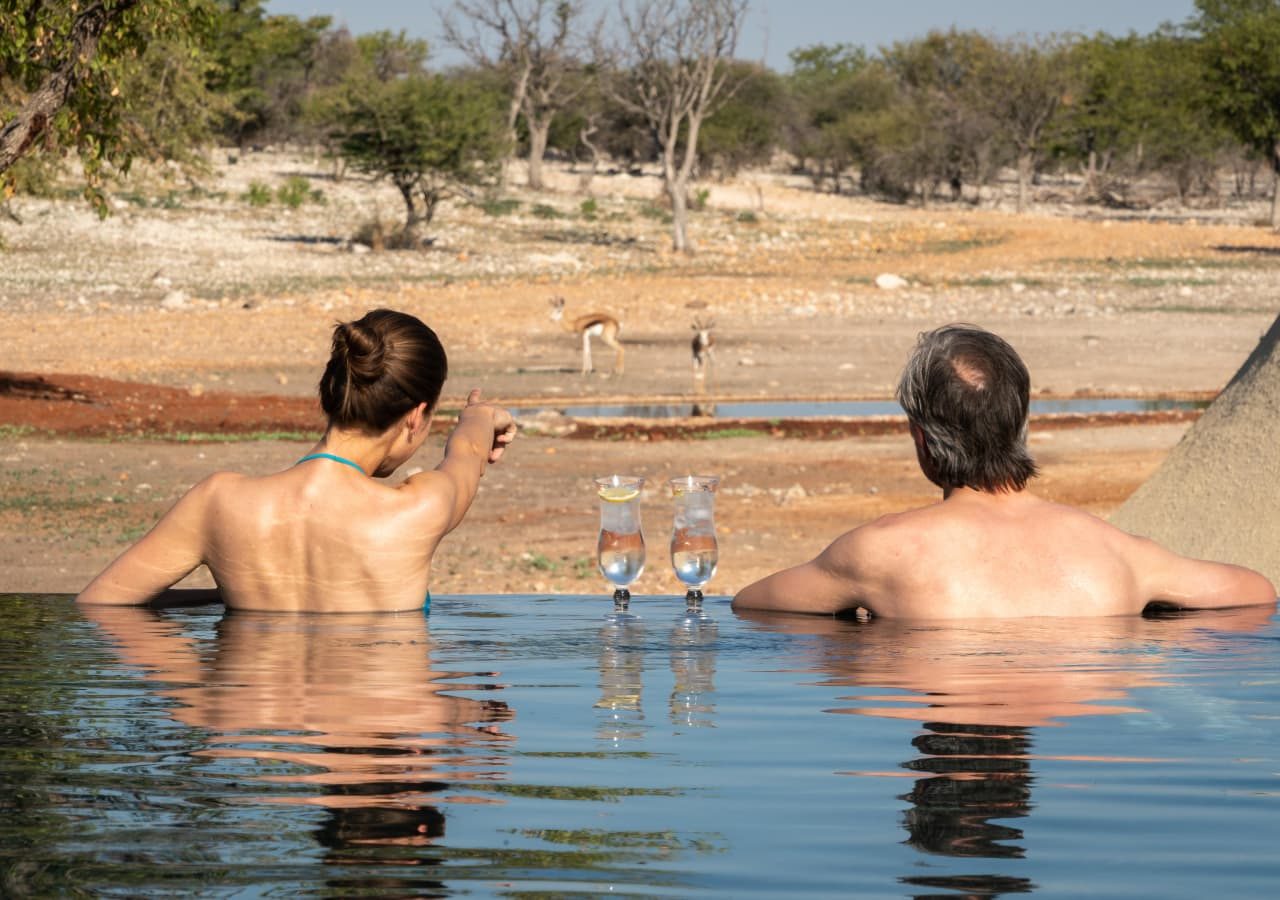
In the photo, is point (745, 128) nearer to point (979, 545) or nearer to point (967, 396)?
point (979, 545)

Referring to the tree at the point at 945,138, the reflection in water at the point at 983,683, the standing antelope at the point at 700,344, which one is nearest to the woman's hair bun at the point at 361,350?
the reflection in water at the point at 983,683

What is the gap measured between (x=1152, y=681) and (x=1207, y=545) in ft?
11.8

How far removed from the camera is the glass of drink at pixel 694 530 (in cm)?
471

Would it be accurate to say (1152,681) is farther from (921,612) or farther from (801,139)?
(801,139)

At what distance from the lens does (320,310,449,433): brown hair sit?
429 cm

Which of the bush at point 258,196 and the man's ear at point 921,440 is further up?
the bush at point 258,196

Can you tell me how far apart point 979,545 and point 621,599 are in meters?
1.19

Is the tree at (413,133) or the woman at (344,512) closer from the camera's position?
the woman at (344,512)

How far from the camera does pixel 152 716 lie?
3.93 meters

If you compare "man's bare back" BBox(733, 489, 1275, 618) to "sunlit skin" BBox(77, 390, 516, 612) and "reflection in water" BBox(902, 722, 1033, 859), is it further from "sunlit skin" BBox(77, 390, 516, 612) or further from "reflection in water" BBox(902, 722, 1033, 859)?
"sunlit skin" BBox(77, 390, 516, 612)

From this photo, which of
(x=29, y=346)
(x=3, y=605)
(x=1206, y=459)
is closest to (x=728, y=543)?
(x=1206, y=459)

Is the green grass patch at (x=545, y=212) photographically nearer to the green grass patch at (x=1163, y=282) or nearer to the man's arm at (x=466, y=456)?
the green grass patch at (x=1163, y=282)

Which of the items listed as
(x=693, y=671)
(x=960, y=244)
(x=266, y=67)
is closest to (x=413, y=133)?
(x=960, y=244)

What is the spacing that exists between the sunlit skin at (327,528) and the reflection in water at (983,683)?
842 millimetres
